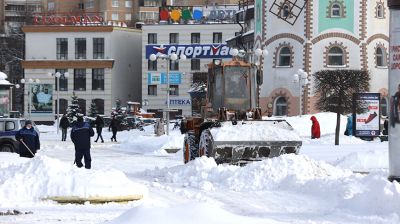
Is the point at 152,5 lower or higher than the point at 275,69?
higher

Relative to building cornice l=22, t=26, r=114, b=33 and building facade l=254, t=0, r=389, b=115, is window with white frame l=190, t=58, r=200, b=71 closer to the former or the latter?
building cornice l=22, t=26, r=114, b=33

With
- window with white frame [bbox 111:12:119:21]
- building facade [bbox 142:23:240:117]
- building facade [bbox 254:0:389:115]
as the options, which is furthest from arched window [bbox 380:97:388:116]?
window with white frame [bbox 111:12:119:21]

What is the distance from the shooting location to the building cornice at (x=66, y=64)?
3465 inches

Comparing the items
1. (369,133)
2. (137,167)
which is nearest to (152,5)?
(369,133)

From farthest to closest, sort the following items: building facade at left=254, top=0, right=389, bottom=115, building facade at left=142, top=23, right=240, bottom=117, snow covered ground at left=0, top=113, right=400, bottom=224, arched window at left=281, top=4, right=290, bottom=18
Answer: building facade at left=142, top=23, right=240, bottom=117 < arched window at left=281, top=4, right=290, bottom=18 < building facade at left=254, top=0, right=389, bottom=115 < snow covered ground at left=0, top=113, right=400, bottom=224

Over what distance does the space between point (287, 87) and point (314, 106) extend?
9.12 feet

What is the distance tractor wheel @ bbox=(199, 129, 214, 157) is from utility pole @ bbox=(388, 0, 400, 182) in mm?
7438

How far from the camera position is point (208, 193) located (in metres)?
17.2

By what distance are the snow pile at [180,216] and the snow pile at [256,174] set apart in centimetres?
681

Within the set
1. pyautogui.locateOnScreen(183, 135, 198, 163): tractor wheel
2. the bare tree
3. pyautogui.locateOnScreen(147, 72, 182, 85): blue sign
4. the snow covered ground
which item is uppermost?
pyautogui.locateOnScreen(147, 72, 182, 85): blue sign

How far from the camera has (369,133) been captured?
36.9 m

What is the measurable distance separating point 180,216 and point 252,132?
1225 cm

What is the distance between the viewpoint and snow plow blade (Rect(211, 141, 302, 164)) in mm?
22487

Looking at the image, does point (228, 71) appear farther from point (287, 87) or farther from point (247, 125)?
point (287, 87)
